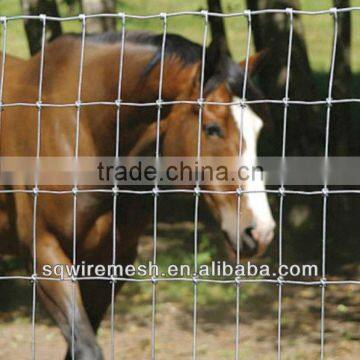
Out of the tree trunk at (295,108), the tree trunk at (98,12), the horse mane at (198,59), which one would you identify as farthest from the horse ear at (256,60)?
the tree trunk at (295,108)

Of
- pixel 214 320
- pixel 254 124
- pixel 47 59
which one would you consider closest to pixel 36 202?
pixel 47 59

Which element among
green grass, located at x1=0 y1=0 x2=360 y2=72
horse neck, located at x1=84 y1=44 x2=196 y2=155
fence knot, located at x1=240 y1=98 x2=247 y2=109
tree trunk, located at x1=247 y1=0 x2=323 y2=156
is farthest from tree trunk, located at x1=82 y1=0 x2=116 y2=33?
green grass, located at x1=0 y1=0 x2=360 y2=72

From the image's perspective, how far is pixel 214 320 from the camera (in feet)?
20.1

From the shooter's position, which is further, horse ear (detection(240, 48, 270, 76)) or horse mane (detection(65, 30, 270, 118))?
horse ear (detection(240, 48, 270, 76))

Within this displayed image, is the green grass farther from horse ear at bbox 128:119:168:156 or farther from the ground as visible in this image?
horse ear at bbox 128:119:168:156

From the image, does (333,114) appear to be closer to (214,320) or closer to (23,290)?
(214,320)

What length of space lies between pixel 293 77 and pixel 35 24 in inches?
80.4

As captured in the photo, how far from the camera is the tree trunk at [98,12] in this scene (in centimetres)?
629

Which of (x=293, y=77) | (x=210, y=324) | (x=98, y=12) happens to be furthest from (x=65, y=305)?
(x=293, y=77)

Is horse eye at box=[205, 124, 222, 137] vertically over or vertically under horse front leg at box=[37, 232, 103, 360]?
over

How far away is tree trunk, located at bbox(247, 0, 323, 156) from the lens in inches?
274

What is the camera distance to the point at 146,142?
4.03 metres

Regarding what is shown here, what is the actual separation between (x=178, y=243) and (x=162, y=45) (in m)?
3.71

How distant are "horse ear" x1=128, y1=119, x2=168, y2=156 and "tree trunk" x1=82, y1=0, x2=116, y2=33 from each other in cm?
243
